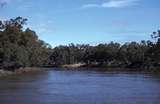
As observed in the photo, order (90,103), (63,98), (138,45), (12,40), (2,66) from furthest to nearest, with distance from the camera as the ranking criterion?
(138,45) → (12,40) → (2,66) → (63,98) → (90,103)

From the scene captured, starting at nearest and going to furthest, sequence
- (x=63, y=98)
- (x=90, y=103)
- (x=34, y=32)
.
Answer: (x=90, y=103) → (x=63, y=98) → (x=34, y=32)

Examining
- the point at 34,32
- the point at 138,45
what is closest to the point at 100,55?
the point at 138,45

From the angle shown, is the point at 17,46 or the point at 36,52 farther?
the point at 36,52

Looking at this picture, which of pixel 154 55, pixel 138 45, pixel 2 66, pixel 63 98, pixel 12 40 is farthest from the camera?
pixel 138 45

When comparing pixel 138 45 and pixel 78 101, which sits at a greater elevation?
pixel 138 45

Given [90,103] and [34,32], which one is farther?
[34,32]

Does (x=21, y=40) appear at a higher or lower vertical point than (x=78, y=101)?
higher

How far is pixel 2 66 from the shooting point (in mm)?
111438

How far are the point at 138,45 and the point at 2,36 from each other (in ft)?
272

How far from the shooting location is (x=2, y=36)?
115m

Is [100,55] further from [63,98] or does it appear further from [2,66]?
[63,98]

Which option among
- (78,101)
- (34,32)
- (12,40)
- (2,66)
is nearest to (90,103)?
(78,101)

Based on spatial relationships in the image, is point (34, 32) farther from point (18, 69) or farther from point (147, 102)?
point (147, 102)

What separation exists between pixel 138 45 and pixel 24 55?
268 ft
